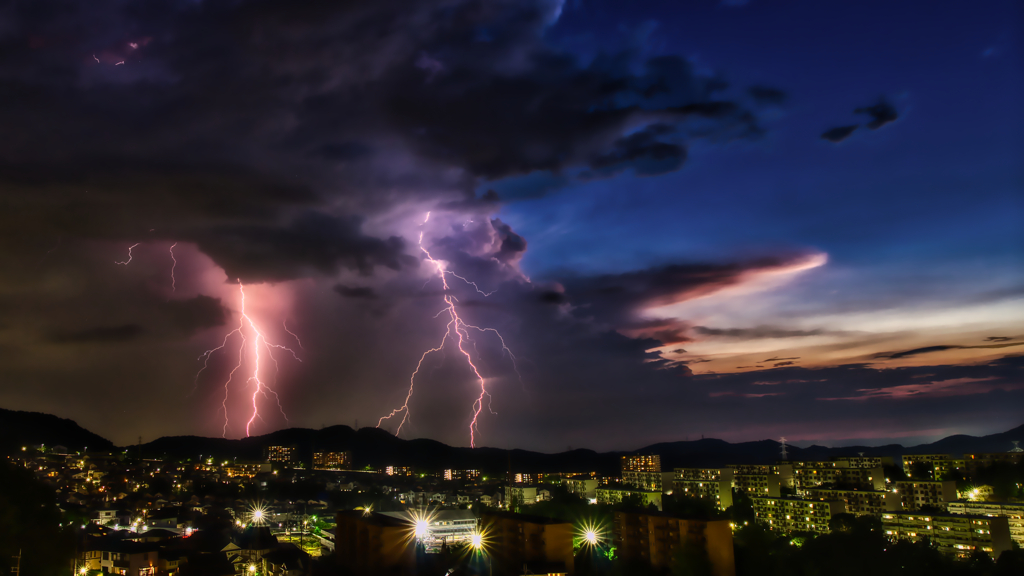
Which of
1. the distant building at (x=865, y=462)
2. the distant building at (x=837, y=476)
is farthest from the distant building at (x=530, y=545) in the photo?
the distant building at (x=865, y=462)

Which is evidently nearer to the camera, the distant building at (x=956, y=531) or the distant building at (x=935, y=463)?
the distant building at (x=956, y=531)

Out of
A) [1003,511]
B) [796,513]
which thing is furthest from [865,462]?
[1003,511]

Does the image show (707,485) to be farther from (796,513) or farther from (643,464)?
(643,464)

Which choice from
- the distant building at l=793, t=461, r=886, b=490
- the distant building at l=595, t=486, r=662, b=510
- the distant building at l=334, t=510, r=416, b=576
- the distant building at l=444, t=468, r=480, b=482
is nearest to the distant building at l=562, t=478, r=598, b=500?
the distant building at l=595, t=486, r=662, b=510

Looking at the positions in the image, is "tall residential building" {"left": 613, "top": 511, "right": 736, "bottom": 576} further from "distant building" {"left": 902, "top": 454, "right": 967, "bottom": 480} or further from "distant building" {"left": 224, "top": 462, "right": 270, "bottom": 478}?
"distant building" {"left": 224, "top": 462, "right": 270, "bottom": 478}

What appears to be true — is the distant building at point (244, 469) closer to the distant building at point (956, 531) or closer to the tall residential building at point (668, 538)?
the tall residential building at point (668, 538)

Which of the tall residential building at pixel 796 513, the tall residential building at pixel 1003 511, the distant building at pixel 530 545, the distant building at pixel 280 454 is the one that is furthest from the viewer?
the distant building at pixel 280 454
